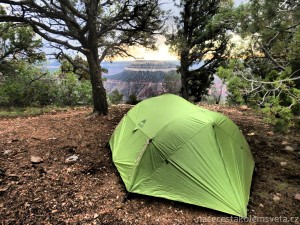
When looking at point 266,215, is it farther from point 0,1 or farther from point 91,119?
point 0,1

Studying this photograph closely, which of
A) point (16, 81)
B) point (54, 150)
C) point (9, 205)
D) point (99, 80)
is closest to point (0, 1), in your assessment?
point (99, 80)

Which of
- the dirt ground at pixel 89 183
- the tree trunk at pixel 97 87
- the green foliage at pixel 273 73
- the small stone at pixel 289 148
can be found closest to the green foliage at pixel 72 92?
the tree trunk at pixel 97 87

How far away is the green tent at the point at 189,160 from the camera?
4977mm

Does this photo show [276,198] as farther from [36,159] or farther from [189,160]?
[36,159]

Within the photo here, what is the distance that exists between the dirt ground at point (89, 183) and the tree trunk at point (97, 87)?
5.14 ft

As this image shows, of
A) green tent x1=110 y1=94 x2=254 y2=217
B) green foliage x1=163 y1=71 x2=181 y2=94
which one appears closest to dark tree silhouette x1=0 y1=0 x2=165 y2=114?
green tent x1=110 y1=94 x2=254 y2=217

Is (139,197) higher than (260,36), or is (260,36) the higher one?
(260,36)

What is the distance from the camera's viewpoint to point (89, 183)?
570 centimetres

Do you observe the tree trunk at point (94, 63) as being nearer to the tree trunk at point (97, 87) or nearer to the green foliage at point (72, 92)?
the tree trunk at point (97, 87)

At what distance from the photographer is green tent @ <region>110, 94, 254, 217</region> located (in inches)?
A: 196

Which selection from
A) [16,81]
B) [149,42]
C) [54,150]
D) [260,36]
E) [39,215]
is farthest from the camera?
[16,81]

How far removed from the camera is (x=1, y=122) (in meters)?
10.1

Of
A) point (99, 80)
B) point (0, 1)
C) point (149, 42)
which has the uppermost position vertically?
point (0, 1)

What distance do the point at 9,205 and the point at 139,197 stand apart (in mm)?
2447
